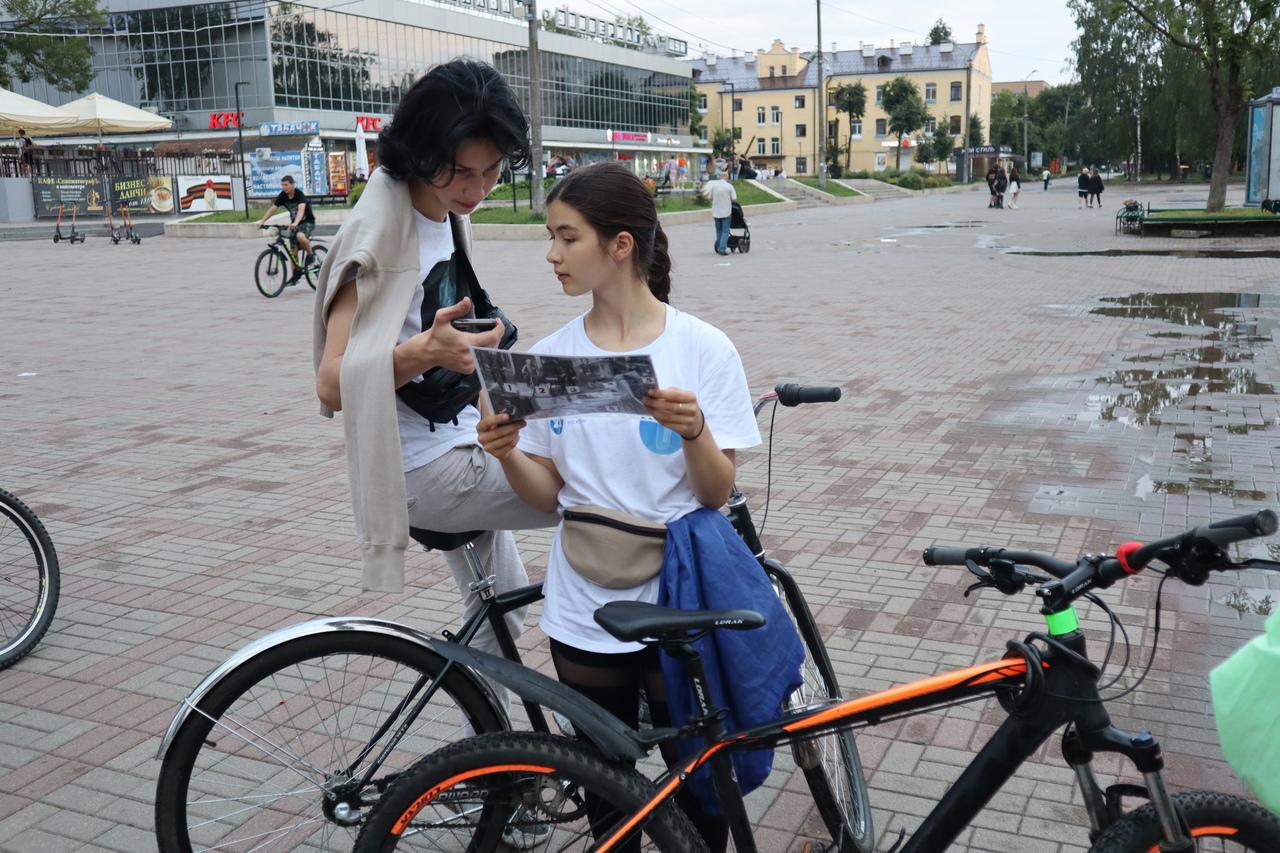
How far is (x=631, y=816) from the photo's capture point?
6.69 feet

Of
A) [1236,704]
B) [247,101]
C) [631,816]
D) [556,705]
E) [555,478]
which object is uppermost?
[247,101]

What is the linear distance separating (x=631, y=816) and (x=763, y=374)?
7906 millimetres

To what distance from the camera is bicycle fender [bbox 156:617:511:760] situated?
2307mm

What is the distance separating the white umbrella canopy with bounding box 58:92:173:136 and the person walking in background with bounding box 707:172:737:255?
60.9 feet

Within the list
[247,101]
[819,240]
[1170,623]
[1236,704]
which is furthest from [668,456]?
[247,101]

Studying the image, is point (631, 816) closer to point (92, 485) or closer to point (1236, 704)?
point (1236, 704)

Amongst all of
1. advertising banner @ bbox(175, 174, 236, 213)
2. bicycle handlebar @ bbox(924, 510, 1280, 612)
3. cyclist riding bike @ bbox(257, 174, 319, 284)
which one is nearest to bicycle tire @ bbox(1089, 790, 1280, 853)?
bicycle handlebar @ bbox(924, 510, 1280, 612)

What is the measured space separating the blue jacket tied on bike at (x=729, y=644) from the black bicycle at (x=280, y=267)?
1532cm

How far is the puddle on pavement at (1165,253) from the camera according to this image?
20.7 m

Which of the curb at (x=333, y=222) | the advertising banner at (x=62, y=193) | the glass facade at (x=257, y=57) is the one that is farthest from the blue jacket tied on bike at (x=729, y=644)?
the glass facade at (x=257, y=57)

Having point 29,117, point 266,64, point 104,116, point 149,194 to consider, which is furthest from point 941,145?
point 29,117

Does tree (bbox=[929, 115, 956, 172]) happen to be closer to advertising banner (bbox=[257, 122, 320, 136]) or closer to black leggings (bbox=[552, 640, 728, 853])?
advertising banner (bbox=[257, 122, 320, 136])

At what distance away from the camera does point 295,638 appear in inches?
92.4

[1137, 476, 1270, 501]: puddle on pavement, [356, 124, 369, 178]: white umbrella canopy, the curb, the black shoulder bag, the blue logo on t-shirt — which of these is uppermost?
[356, 124, 369, 178]: white umbrella canopy
